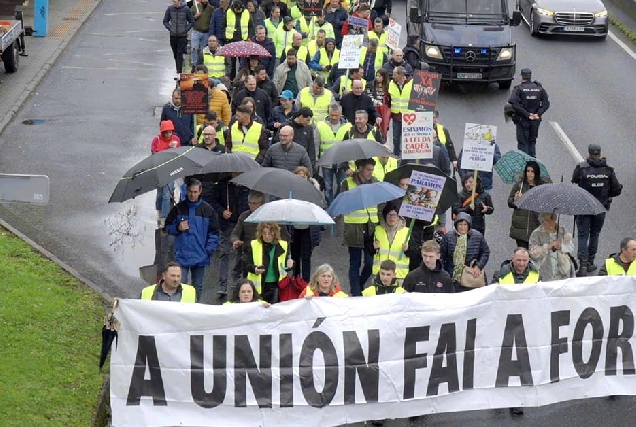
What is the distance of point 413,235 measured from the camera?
56.6 feet

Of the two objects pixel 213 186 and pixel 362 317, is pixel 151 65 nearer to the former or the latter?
pixel 213 186

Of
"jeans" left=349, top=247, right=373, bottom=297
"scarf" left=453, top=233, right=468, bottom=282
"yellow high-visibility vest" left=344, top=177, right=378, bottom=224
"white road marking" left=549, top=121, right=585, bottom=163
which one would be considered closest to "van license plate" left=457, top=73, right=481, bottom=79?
"white road marking" left=549, top=121, right=585, bottom=163

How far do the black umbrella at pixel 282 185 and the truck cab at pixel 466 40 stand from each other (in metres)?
12.3

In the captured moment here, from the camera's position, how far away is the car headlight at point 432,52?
28.5m

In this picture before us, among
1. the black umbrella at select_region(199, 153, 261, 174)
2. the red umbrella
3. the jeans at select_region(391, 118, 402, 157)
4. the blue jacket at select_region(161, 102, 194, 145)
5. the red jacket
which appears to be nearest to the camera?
the black umbrella at select_region(199, 153, 261, 174)

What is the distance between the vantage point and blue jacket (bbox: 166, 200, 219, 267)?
1653cm

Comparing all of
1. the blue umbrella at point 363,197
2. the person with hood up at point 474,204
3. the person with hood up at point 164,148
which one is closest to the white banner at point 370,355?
the blue umbrella at point 363,197

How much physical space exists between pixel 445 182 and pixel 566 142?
31.0ft

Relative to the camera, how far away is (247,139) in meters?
19.9

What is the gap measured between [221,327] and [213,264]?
569 centimetres

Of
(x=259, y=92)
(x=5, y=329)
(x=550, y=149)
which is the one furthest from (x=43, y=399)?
(x=550, y=149)

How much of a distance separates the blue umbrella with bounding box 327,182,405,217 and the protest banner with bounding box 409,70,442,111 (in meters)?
4.32

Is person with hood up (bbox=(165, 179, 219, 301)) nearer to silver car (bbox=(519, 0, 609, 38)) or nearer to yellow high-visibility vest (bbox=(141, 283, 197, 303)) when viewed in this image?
yellow high-visibility vest (bbox=(141, 283, 197, 303))

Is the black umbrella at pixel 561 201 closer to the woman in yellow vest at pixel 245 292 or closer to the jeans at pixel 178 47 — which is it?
the woman in yellow vest at pixel 245 292
